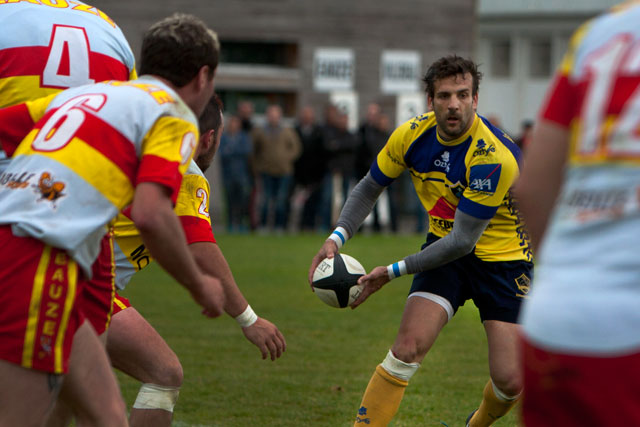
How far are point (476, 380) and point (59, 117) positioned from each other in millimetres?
4450

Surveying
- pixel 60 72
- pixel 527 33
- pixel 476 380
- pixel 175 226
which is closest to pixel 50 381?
pixel 175 226

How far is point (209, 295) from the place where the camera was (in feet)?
9.96

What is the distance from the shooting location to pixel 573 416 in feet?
7.01

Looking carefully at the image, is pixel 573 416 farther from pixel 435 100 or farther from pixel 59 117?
pixel 435 100

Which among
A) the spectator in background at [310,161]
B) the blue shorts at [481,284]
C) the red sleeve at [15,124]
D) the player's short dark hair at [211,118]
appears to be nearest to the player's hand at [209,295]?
the red sleeve at [15,124]

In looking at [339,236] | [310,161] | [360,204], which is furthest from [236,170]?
[339,236]

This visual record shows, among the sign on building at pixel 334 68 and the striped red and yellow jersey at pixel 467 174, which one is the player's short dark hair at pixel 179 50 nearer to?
the striped red and yellow jersey at pixel 467 174

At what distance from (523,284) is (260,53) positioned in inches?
780

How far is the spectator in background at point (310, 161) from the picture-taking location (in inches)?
693

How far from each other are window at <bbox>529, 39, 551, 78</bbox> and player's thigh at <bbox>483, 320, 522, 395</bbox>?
1355 inches

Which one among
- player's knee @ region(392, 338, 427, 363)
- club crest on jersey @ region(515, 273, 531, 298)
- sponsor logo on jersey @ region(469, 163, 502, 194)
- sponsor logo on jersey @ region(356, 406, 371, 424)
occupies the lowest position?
sponsor logo on jersey @ region(356, 406, 371, 424)

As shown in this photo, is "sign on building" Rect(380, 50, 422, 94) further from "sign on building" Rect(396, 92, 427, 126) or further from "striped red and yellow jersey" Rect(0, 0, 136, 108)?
"striped red and yellow jersey" Rect(0, 0, 136, 108)

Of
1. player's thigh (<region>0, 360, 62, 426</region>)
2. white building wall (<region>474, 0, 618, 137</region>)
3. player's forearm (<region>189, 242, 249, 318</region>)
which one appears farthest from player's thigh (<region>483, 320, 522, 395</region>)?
white building wall (<region>474, 0, 618, 137</region>)

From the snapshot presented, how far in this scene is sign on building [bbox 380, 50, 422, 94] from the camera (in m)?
24.5
